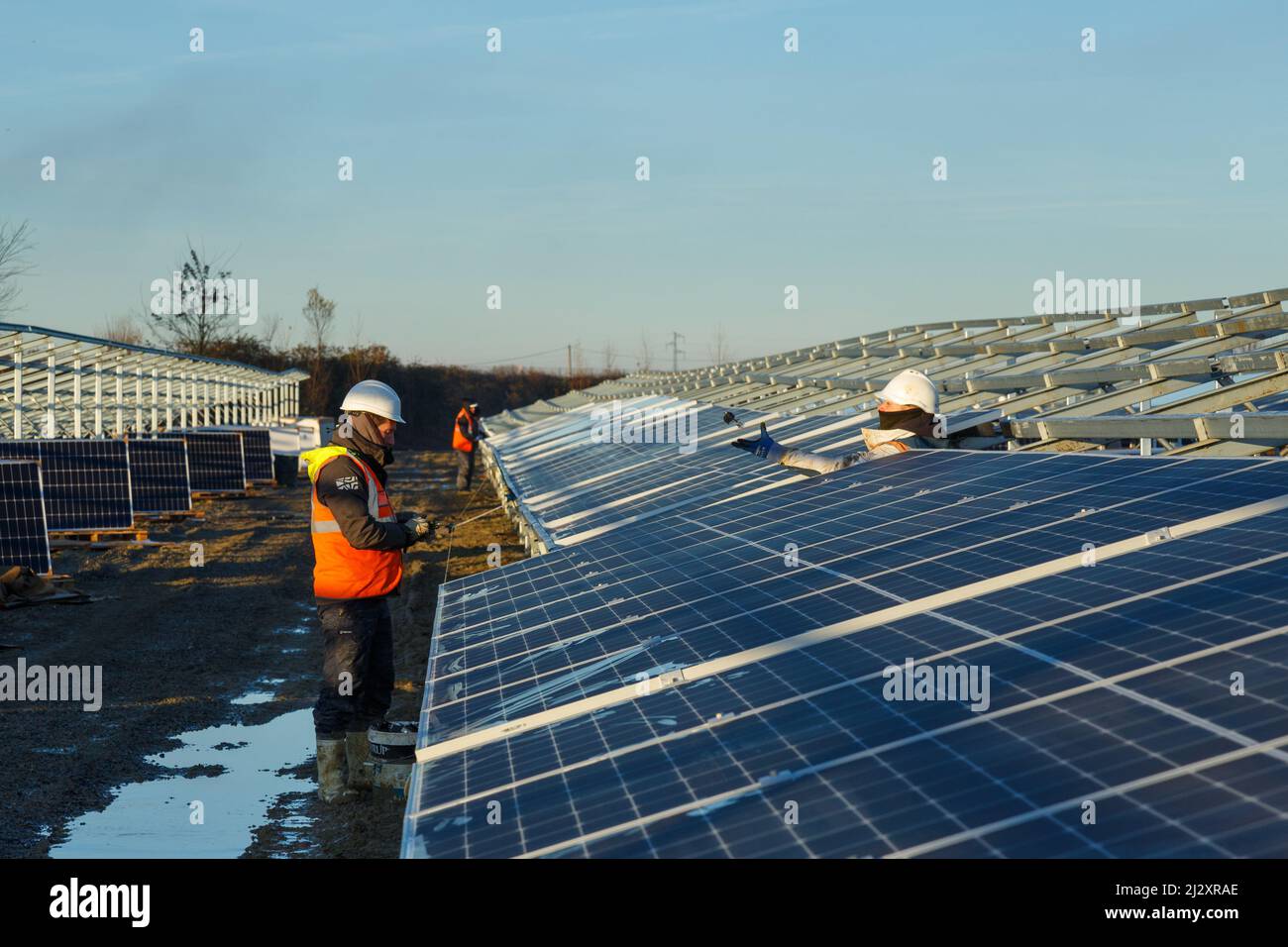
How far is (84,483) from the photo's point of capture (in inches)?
943

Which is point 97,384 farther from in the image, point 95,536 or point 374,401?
point 374,401

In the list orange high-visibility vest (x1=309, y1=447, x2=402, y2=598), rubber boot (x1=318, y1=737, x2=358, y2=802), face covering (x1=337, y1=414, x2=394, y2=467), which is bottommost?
rubber boot (x1=318, y1=737, x2=358, y2=802)

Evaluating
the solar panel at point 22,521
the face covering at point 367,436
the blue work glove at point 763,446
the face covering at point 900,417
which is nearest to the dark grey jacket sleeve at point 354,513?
the face covering at point 367,436

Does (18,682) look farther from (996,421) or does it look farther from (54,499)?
(54,499)

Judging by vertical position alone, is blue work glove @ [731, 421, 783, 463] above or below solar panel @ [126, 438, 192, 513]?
above

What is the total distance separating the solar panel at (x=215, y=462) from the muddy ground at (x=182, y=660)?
276 inches

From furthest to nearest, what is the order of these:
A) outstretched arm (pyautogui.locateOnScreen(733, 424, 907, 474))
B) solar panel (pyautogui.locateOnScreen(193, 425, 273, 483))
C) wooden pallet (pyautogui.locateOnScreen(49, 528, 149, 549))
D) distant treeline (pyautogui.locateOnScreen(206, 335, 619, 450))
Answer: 1. distant treeline (pyautogui.locateOnScreen(206, 335, 619, 450))
2. solar panel (pyautogui.locateOnScreen(193, 425, 273, 483))
3. wooden pallet (pyautogui.locateOnScreen(49, 528, 149, 549))
4. outstretched arm (pyautogui.locateOnScreen(733, 424, 907, 474))

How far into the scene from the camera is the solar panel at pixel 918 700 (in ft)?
11.6

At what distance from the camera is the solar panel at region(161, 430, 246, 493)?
34.5m

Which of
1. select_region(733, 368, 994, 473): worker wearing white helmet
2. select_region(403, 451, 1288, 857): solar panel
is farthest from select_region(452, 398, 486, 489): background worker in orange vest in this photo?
select_region(403, 451, 1288, 857): solar panel

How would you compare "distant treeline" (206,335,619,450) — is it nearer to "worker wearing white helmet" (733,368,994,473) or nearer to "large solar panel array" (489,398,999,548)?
"large solar panel array" (489,398,999,548)

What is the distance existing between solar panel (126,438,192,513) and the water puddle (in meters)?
17.8

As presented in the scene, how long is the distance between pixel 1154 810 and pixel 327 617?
6.59 meters
